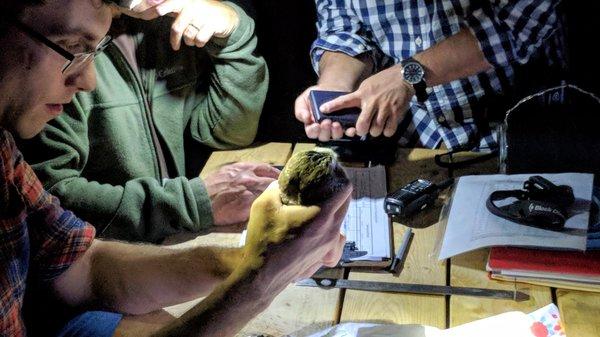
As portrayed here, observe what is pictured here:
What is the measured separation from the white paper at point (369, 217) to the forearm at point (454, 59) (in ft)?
1.49

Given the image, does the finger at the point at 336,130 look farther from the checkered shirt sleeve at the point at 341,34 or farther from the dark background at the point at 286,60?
the dark background at the point at 286,60

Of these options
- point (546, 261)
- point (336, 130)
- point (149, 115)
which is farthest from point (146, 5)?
point (546, 261)

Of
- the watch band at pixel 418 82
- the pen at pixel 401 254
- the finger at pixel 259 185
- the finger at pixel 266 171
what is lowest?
the pen at pixel 401 254

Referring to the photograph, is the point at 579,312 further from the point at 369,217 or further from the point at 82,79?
the point at 82,79

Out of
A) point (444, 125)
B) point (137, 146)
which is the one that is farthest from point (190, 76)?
point (444, 125)

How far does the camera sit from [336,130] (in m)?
1.71

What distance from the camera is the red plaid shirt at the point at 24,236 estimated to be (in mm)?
1092

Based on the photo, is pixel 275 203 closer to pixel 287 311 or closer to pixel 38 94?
pixel 287 311

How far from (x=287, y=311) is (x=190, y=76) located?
1110 millimetres

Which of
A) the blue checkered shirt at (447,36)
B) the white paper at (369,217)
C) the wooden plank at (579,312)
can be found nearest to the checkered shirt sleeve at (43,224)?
the white paper at (369,217)

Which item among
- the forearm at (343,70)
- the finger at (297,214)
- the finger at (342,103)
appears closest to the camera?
the finger at (297,214)

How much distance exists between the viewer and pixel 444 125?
6.79ft

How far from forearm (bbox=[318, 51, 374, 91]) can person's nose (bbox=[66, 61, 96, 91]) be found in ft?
3.21

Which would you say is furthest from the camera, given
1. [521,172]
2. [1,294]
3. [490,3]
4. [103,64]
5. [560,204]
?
[490,3]
